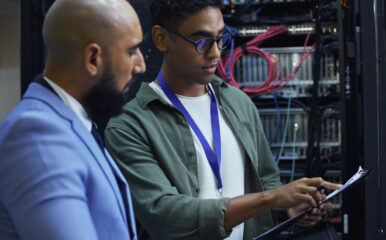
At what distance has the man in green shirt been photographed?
49.4 inches

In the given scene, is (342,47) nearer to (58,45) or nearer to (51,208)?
(58,45)

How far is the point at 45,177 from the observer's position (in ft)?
2.19

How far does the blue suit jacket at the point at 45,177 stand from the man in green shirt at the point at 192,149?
531 mm

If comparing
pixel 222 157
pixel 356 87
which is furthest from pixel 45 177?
pixel 356 87

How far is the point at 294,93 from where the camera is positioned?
2.50 meters

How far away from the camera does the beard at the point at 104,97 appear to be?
845 millimetres

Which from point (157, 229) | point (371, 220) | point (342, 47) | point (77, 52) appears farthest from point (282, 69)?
point (77, 52)

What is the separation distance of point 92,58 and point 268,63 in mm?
1874

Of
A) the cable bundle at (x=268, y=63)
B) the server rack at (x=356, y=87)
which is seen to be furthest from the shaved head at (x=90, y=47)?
the cable bundle at (x=268, y=63)

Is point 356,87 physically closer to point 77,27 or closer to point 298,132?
point 298,132

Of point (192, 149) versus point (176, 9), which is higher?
point (176, 9)

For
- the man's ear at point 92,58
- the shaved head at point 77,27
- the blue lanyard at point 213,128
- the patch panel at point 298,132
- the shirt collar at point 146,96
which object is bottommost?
the patch panel at point 298,132

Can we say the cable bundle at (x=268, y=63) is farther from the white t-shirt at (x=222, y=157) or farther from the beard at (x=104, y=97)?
the beard at (x=104, y=97)

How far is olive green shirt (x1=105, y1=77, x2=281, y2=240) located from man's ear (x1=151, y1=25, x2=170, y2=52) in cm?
A: 16
